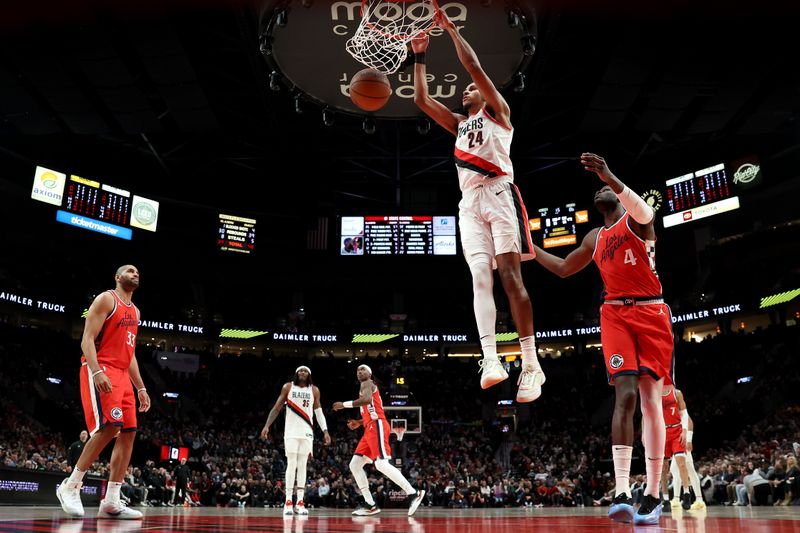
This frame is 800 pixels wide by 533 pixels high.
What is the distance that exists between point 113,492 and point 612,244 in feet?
15.3

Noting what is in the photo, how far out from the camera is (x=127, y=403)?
20.0ft

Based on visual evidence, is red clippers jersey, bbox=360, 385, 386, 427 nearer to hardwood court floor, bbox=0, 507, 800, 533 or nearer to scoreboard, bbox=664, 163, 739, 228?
hardwood court floor, bbox=0, 507, 800, 533

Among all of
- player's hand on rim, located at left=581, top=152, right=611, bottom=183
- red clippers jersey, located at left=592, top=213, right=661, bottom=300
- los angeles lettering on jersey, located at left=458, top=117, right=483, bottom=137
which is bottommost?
red clippers jersey, located at left=592, top=213, right=661, bottom=300

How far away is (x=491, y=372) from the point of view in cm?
467

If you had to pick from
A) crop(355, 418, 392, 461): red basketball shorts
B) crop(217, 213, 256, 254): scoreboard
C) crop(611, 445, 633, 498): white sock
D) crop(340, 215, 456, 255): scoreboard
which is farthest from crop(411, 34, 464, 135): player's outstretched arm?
crop(217, 213, 256, 254): scoreboard

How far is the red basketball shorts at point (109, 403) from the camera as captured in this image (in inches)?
231

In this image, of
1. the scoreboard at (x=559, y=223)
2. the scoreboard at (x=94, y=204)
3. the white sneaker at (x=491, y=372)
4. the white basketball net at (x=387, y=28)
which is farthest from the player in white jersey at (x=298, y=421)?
the scoreboard at (x=559, y=223)

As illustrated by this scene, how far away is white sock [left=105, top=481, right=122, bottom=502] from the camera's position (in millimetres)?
5895

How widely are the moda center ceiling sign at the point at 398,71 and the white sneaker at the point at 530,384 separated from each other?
6.83 m

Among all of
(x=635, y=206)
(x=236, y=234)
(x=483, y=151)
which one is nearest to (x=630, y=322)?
(x=635, y=206)

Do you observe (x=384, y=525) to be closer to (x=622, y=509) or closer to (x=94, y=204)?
(x=622, y=509)

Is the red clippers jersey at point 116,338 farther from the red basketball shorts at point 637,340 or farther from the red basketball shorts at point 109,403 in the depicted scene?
the red basketball shorts at point 637,340

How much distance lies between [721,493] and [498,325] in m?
14.4

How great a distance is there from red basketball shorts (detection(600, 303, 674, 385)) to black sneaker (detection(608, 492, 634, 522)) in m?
0.84
